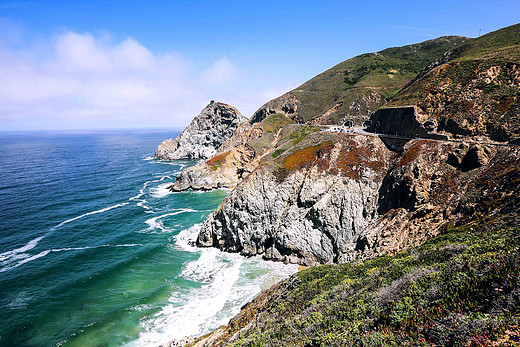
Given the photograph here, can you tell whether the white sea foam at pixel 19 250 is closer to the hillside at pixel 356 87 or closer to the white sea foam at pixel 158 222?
the white sea foam at pixel 158 222

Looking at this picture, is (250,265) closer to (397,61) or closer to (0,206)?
(0,206)

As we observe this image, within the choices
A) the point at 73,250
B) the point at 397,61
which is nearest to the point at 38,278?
the point at 73,250

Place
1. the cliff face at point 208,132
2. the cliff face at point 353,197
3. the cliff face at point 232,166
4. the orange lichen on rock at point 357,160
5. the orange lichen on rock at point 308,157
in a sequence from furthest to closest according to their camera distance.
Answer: the cliff face at point 208,132 < the cliff face at point 232,166 < the orange lichen on rock at point 308,157 < the orange lichen on rock at point 357,160 < the cliff face at point 353,197

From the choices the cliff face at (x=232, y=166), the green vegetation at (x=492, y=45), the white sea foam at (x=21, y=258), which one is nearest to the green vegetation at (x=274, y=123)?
the cliff face at (x=232, y=166)

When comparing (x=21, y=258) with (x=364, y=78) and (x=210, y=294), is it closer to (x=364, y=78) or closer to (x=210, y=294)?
(x=210, y=294)

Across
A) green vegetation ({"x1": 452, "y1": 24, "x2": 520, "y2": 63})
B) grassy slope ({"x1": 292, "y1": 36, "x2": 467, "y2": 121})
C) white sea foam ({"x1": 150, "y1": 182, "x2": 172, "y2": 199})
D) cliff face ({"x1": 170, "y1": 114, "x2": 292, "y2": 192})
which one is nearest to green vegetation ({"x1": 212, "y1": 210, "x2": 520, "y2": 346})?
green vegetation ({"x1": 452, "y1": 24, "x2": 520, "y2": 63})

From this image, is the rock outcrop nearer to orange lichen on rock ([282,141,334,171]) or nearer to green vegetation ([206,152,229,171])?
orange lichen on rock ([282,141,334,171])
